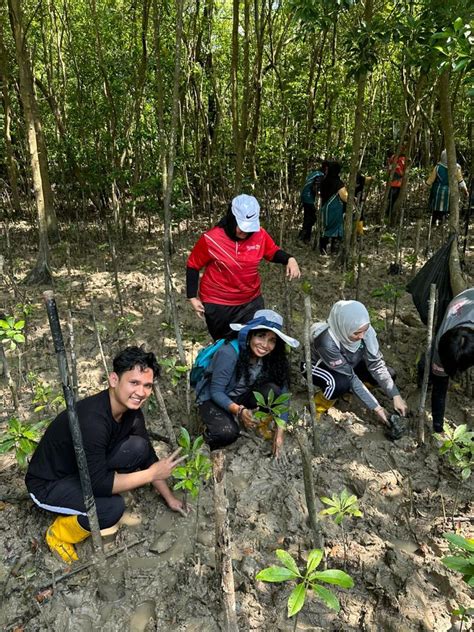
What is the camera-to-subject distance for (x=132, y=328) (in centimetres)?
462

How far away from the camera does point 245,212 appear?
3035 mm

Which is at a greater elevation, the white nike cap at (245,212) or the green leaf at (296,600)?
the white nike cap at (245,212)

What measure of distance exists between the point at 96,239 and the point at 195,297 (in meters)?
4.76

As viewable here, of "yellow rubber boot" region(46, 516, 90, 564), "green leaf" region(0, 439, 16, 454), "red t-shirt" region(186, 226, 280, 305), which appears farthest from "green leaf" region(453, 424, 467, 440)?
"green leaf" region(0, 439, 16, 454)

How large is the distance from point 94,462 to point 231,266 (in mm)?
1596

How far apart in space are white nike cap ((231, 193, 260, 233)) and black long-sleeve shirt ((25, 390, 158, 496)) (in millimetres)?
1397

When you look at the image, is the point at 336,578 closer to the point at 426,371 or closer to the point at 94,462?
the point at 94,462

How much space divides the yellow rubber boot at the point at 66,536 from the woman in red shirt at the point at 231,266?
5.04 ft

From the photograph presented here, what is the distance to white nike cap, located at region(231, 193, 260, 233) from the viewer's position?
303 centimetres

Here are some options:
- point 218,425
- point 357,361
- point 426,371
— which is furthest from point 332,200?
point 218,425

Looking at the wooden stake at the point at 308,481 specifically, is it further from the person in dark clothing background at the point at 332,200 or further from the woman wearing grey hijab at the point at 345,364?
the person in dark clothing background at the point at 332,200

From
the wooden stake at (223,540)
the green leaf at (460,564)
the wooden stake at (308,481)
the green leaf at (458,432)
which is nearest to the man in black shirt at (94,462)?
the wooden stake at (223,540)

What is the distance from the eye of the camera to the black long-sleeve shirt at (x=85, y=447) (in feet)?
7.20

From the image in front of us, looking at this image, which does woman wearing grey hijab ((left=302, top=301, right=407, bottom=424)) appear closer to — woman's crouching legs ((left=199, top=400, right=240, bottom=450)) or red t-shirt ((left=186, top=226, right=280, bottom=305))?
red t-shirt ((left=186, top=226, right=280, bottom=305))
